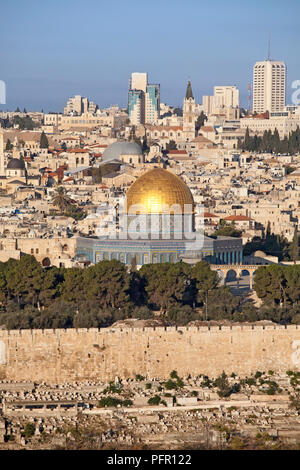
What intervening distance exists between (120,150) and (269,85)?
250ft

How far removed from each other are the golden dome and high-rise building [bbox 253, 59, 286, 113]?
112 metres

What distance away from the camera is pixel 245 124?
111 m

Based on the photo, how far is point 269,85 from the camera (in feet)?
501

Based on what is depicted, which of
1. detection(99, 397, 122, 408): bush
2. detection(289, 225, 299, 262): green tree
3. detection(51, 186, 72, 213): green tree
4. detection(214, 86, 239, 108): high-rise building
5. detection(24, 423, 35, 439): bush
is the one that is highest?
detection(214, 86, 239, 108): high-rise building

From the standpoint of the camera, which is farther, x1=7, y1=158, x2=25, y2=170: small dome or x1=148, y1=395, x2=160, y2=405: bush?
x1=7, y1=158, x2=25, y2=170: small dome

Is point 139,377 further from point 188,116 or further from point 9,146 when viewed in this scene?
point 188,116

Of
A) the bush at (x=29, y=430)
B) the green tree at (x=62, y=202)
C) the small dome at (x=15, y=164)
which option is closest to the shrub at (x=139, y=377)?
the bush at (x=29, y=430)

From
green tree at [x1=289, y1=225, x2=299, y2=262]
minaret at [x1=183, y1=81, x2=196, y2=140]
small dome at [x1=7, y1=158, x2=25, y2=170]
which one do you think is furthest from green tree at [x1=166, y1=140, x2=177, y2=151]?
green tree at [x1=289, y1=225, x2=299, y2=262]

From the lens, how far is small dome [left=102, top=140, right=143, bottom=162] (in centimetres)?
7825

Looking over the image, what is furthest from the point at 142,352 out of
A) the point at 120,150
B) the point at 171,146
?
the point at 171,146

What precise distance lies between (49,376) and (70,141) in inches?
2738

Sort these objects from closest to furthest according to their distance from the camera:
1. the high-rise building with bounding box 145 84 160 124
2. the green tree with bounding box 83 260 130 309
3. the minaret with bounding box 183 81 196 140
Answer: the green tree with bounding box 83 260 130 309, the minaret with bounding box 183 81 196 140, the high-rise building with bounding box 145 84 160 124

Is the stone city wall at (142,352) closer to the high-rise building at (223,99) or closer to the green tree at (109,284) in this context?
the green tree at (109,284)

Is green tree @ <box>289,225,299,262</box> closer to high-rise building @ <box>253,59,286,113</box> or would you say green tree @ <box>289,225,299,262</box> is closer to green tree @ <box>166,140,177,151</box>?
green tree @ <box>166,140,177,151</box>
